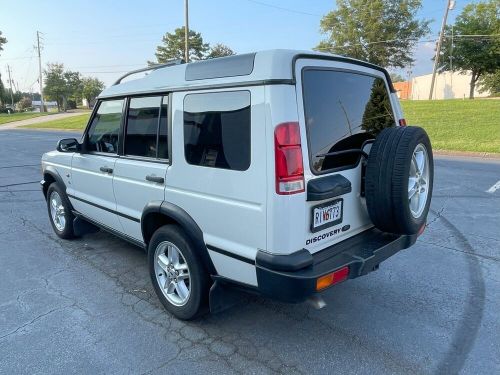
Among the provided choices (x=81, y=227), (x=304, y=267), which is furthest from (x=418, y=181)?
(x=81, y=227)

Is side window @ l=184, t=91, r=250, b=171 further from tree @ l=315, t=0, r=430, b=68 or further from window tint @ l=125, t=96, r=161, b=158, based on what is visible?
tree @ l=315, t=0, r=430, b=68

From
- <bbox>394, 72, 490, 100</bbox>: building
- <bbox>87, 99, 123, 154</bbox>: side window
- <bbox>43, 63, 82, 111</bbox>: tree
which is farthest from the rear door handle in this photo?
<bbox>43, 63, 82, 111</bbox>: tree

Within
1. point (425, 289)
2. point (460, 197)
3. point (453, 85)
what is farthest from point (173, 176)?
point (453, 85)

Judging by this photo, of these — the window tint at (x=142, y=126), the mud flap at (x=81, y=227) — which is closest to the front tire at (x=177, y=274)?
the window tint at (x=142, y=126)

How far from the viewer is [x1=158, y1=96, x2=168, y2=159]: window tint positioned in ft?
9.68

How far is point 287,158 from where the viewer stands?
2217 millimetres

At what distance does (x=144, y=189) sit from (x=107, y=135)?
1002mm

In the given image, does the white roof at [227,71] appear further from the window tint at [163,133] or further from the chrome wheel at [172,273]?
the chrome wheel at [172,273]

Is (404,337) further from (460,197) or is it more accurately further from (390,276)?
(460,197)

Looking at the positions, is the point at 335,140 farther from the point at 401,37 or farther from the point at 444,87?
the point at 444,87

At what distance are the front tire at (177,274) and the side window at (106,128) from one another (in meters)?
1.14

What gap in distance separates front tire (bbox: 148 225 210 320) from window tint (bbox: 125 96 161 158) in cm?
72

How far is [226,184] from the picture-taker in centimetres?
243

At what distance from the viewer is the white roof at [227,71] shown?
7.34ft
